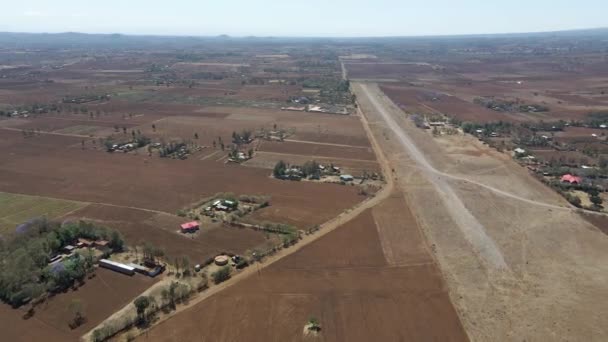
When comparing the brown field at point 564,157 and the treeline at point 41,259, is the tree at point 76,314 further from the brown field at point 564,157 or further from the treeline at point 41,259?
the brown field at point 564,157

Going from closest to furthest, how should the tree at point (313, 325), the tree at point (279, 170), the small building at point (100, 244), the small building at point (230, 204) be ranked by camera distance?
the tree at point (313, 325)
the small building at point (100, 244)
the small building at point (230, 204)
the tree at point (279, 170)

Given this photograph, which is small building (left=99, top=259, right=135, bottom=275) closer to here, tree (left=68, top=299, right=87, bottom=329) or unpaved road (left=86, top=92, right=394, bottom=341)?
tree (left=68, top=299, right=87, bottom=329)

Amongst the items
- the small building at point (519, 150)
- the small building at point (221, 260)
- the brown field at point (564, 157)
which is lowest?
the small building at point (221, 260)

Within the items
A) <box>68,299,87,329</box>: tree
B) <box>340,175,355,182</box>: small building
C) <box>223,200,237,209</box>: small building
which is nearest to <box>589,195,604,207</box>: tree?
<box>340,175,355,182</box>: small building

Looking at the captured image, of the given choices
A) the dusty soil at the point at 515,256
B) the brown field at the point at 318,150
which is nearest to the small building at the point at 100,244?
the dusty soil at the point at 515,256

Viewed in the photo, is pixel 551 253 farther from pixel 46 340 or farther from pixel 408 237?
pixel 46 340

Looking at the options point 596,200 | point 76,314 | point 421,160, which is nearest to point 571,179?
point 596,200
